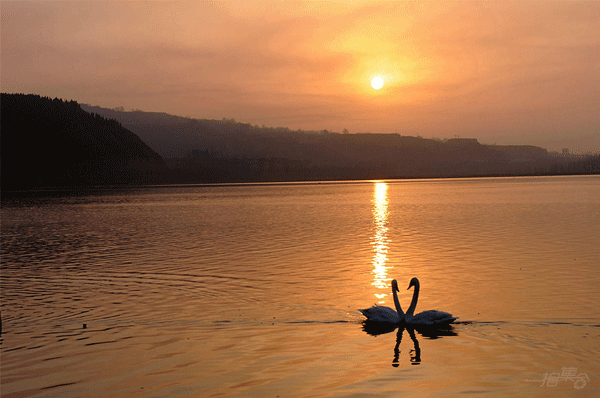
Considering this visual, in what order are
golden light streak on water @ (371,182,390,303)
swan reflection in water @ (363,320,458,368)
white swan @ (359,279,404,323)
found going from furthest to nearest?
golden light streak on water @ (371,182,390,303) < white swan @ (359,279,404,323) < swan reflection in water @ (363,320,458,368)

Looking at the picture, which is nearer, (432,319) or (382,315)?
(432,319)

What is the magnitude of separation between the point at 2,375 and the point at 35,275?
16607 millimetres

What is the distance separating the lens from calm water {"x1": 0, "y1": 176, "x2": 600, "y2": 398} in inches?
520

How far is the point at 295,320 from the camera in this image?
61.8 ft

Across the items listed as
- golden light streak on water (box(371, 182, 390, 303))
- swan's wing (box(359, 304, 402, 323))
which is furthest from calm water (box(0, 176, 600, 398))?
swan's wing (box(359, 304, 402, 323))

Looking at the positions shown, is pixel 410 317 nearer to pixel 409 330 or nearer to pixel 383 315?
pixel 409 330

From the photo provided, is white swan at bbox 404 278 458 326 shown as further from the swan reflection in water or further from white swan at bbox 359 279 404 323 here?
white swan at bbox 359 279 404 323

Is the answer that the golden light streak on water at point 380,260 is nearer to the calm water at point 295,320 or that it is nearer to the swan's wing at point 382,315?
Result: the calm water at point 295,320

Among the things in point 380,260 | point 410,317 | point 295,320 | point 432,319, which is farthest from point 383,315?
point 380,260

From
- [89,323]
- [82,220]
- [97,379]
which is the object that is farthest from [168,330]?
[82,220]


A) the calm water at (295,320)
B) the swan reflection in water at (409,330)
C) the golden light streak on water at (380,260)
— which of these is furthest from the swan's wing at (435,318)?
the golden light streak on water at (380,260)

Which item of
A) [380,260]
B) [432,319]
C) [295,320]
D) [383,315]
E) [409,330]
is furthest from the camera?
[380,260]

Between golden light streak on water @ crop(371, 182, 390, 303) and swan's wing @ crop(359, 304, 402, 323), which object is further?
golden light streak on water @ crop(371, 182, 390, 303)

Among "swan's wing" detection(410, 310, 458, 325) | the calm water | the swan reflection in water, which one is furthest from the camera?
"swan's wing" detection(410, 310, 458, 325)
